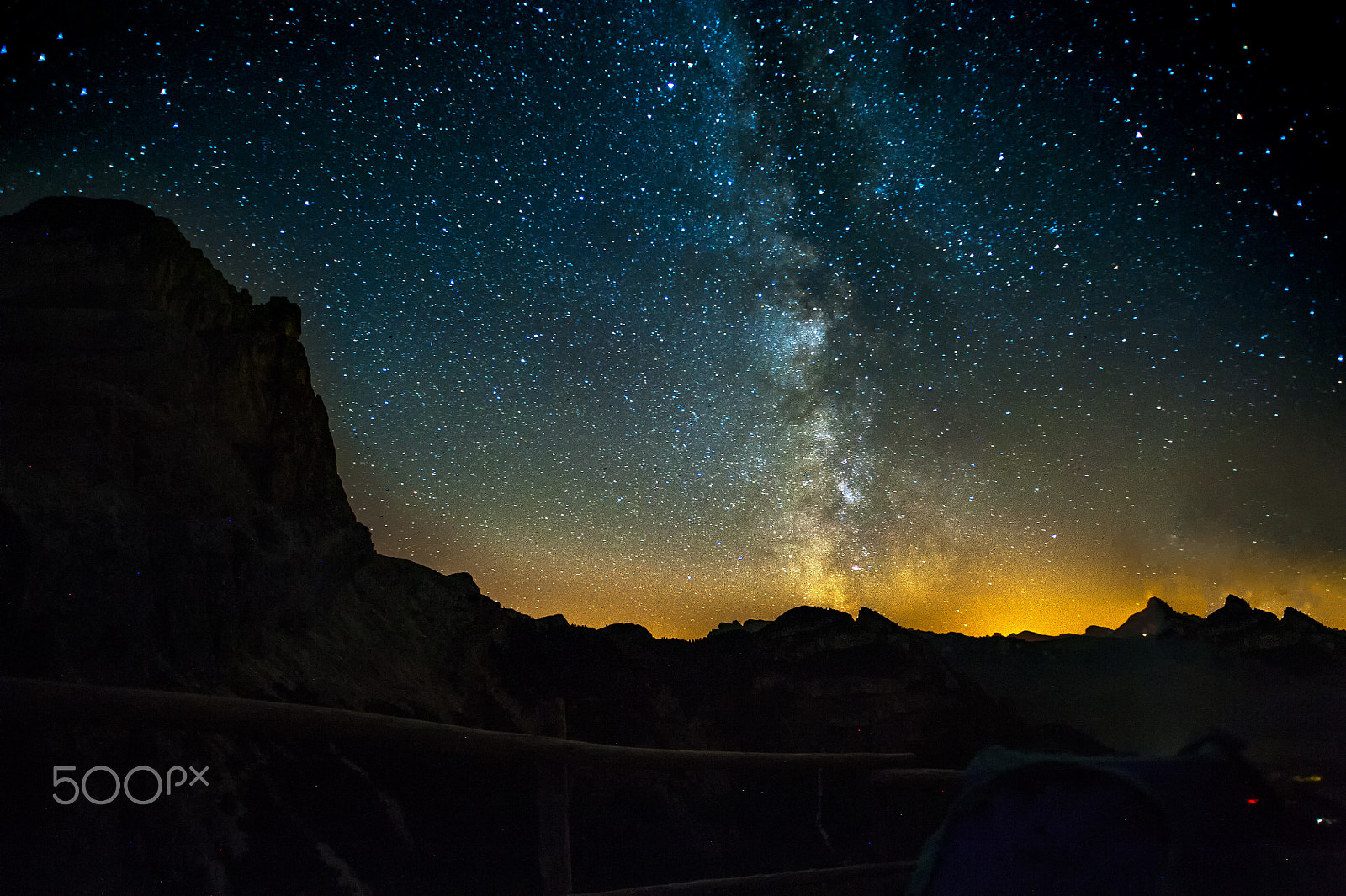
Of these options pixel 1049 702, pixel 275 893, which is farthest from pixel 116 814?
pixel 1049 702

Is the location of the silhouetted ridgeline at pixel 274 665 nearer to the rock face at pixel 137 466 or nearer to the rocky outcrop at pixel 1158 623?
the rock face at pixel 137 466

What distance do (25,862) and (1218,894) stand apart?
11.0 m

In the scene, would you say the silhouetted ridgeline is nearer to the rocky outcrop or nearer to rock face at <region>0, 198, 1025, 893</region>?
rock face at <region>0, 198, 1025, 893</region>

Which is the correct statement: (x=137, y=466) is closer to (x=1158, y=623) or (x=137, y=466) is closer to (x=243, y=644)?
(x=243, y=644)

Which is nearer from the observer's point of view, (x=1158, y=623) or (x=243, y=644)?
(x=243, y=644)

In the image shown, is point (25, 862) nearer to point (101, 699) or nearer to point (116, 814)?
point (116, 814)

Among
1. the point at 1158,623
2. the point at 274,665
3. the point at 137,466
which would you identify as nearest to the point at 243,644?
the point at 274,665

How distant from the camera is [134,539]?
12359 millimetres

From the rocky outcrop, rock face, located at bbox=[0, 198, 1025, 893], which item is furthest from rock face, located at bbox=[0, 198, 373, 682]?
the rocky outcrop

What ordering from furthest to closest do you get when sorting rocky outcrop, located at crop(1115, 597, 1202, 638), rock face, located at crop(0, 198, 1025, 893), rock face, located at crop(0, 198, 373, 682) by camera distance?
rocky outcrop, located at crop(1115, 597, 1202, 638), rock face, located at crop(0, 198, 373, 682), rock face, located at crop(0, 198, 1025, 893)

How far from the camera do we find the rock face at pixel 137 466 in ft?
36.9

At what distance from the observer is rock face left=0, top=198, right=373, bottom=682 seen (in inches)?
443

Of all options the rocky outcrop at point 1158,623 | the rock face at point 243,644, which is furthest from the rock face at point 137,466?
the rocky outcrop at point 1158,623

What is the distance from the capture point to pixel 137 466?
13078mm
